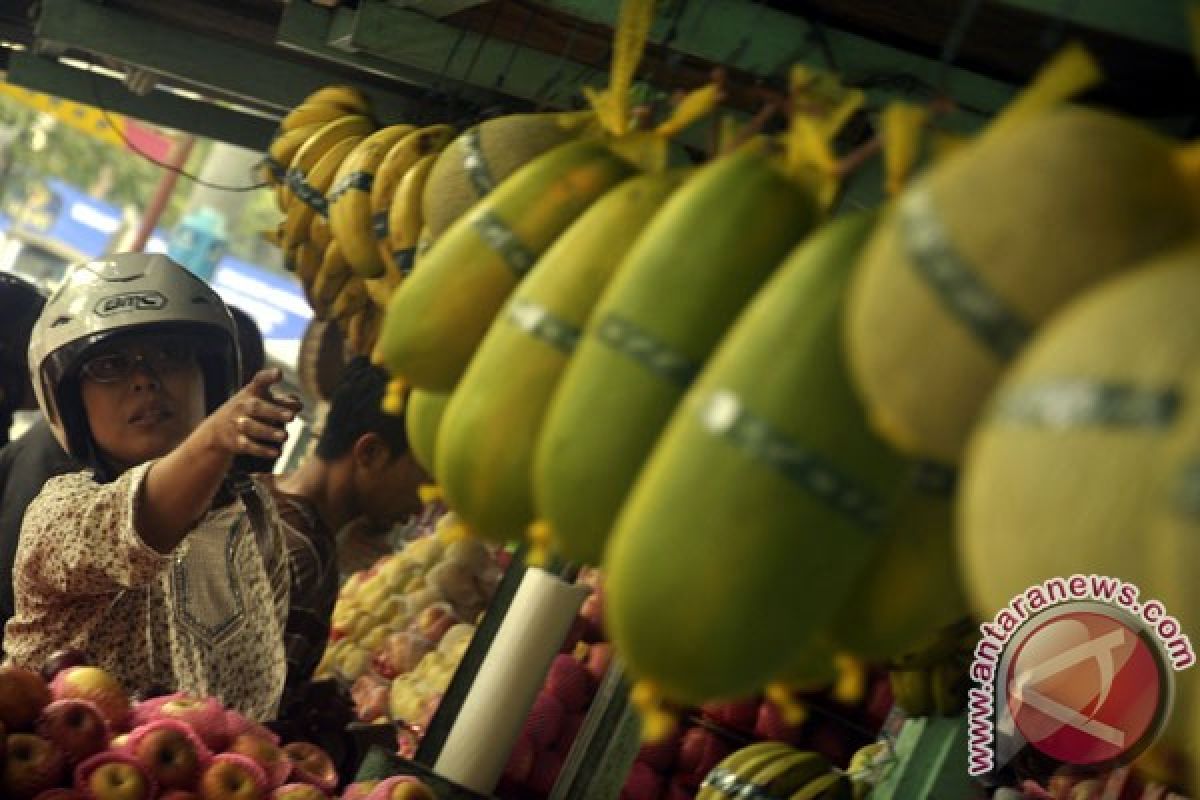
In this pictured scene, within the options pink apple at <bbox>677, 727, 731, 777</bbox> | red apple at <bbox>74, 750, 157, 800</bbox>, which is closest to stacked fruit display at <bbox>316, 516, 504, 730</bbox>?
pink apple at <bbox>677, 727, 731, 777</bbox>

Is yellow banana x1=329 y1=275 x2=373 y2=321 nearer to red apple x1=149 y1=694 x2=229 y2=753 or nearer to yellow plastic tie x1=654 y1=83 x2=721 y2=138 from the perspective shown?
red apple x1=149 y1=694 x2=229 y2=753

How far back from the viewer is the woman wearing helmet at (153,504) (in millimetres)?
3193

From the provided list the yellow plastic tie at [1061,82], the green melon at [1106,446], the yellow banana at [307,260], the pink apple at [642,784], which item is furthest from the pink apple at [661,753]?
the green melon at [1106,446]

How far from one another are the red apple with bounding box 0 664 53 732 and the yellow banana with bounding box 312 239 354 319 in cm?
97

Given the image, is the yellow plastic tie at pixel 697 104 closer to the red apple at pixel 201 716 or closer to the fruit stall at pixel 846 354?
the fruit stall at pixel 846 354

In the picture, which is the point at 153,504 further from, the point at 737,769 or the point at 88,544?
the point at 737,769

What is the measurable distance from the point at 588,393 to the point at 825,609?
0.73 ft

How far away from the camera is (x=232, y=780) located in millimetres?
2809

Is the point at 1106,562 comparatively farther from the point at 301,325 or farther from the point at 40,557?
the point at 301,325

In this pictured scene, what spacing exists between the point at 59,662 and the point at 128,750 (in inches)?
13.5

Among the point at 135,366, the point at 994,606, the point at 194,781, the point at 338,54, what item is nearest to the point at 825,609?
the point at 994,606

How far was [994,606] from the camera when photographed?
2.78 ft

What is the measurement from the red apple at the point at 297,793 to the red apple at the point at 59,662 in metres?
0.49

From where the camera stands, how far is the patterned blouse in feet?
10.7
